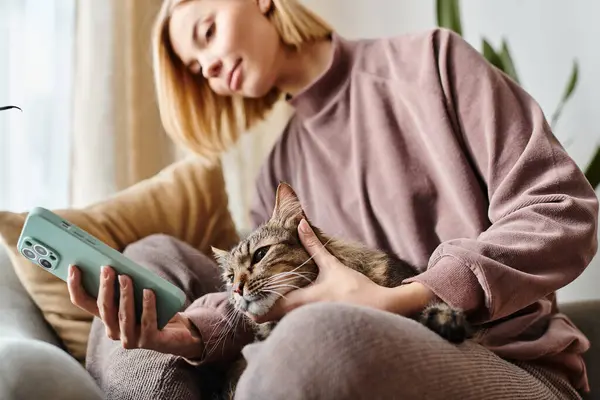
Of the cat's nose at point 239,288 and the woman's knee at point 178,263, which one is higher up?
the cat's nose at point 239,288

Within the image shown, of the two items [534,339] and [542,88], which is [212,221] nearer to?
[534,339]

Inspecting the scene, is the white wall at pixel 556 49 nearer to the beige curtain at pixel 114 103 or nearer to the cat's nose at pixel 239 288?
the beige curtain at pixel 114 103

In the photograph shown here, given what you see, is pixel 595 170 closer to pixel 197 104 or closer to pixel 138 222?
pixel 197 104

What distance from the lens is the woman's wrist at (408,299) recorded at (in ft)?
2.82

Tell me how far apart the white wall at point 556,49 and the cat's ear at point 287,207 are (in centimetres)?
137

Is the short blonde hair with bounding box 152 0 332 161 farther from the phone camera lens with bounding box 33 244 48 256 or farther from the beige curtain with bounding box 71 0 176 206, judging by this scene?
the phone camera lens with bounding box 33 244 48 256

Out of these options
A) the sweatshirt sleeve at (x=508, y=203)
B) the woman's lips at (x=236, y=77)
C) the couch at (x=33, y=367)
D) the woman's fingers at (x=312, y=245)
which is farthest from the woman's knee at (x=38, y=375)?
the woman's lips at (x=236, y=77)

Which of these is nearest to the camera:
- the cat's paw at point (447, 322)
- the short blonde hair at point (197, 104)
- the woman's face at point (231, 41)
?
the cat's paw at point (447, 322)

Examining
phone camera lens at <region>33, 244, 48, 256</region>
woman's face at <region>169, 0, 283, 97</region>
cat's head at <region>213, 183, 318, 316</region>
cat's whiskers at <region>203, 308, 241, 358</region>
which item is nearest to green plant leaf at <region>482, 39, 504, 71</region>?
woman's face at <region>169, 0, 283, 97</region>

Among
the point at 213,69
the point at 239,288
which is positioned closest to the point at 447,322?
the point at 239,288

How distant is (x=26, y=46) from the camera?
66.1 inches

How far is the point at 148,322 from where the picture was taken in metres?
0.86

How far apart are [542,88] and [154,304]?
1.67m

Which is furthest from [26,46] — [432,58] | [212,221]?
[432,58]
